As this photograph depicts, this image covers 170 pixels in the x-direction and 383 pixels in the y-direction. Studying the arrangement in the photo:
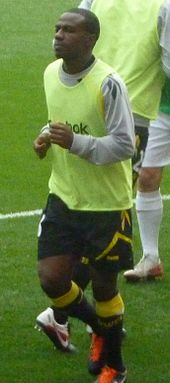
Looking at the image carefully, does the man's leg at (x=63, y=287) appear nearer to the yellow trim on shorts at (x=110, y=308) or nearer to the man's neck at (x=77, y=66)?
the yellow trim on shorts at (x=110, y=308)

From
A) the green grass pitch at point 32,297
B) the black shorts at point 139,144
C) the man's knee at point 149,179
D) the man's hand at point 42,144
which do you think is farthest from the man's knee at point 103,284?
the man's knee at point 149,179

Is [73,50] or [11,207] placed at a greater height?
[73,50]

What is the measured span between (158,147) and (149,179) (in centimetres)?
22

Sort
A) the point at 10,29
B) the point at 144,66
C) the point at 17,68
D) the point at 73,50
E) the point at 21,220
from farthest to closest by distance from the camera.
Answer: the point at 10,29 < the point at 17,68 < the point at 21,220 < the point at 144,66 < the point at 73,50

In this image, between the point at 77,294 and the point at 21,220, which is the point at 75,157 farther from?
the point at 21,220

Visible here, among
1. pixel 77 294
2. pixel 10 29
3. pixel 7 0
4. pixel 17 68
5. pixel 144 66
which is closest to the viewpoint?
pixel 77 294

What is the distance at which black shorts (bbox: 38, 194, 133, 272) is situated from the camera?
6.95m

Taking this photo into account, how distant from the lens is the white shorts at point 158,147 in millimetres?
9203

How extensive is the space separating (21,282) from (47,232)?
223 centimetres

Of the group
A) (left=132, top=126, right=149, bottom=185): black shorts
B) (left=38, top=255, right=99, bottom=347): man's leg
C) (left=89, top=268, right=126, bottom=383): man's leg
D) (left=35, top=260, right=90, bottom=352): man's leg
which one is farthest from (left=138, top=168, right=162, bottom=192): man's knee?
(left=89, top=268, right=126, bottom=383): man's leg

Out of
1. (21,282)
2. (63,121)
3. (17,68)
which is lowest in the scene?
(17,68)

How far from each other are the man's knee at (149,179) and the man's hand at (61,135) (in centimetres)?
255

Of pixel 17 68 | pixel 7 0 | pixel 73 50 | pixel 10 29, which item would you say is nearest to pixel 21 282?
pixel 73 50

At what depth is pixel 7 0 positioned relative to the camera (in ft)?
85.5
